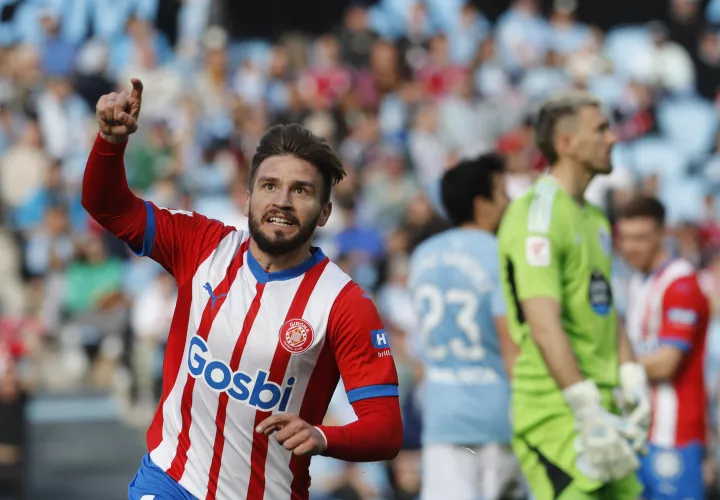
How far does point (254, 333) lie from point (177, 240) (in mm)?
447

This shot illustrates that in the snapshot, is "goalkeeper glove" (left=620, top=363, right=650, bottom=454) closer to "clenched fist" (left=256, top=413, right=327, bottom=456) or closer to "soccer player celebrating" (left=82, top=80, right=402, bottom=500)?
"soccer player celebrating" (left=82, top=80, right=402, bottom=500)

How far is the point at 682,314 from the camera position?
7121 millimetres

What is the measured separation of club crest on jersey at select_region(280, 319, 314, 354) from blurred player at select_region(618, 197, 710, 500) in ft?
10.8

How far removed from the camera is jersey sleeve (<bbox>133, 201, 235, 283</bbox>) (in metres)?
4.34

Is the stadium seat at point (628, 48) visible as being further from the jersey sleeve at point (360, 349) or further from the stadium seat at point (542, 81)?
the jersey sleeve at point (360, 349)

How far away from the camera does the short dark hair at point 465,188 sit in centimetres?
718

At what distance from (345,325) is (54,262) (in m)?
9.64

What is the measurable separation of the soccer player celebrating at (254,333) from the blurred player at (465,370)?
8.77 ft

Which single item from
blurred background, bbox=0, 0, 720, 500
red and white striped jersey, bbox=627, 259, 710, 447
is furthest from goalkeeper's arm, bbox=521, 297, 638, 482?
blurred background, bbox=0, 0, 720, 500

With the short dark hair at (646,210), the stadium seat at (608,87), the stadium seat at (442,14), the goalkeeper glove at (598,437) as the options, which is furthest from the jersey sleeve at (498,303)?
the stadium seat at (442,14)

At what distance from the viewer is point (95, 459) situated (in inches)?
446

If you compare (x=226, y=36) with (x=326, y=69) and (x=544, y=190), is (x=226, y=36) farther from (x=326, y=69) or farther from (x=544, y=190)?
(x=544, y=190)

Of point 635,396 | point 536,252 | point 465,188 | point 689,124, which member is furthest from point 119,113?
point 689,124

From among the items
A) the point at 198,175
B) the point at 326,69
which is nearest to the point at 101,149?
the point at 198,175
